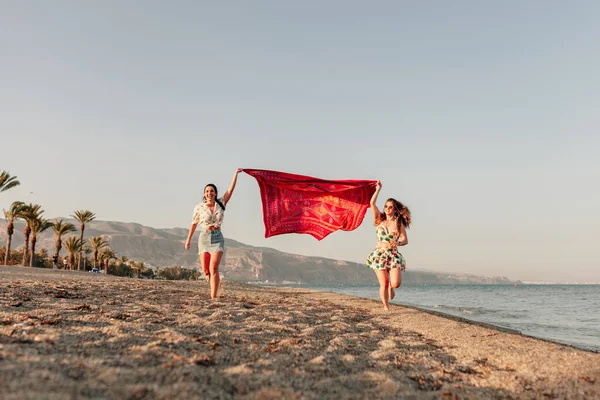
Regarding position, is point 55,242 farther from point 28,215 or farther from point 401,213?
point 401,213

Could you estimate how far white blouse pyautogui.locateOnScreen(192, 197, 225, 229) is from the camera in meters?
8.45

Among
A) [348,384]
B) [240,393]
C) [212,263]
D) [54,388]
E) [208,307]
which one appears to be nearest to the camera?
[54,388]

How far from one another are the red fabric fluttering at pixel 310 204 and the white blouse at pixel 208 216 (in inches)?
81.3

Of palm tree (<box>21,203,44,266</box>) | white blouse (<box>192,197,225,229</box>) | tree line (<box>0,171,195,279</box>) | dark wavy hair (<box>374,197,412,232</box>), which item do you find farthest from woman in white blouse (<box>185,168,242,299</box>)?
palm tree (<box>21,203,44,266</box>)

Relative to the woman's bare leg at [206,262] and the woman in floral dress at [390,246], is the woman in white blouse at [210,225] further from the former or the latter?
the woman in floral dress at [390,246]

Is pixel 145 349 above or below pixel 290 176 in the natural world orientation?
below

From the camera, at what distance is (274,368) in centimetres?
340

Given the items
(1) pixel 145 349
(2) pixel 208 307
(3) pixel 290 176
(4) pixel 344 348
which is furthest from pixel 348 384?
(3) pixel 290 176

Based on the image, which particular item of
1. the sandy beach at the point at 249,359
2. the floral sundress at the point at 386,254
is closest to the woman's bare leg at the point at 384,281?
the floral sundress at the point at 386,254

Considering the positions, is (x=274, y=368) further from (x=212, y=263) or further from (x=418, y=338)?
(x=212, y=263)

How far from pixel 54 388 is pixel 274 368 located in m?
1.63

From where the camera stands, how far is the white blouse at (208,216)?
8445 millimetres

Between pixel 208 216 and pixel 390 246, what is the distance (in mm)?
3926

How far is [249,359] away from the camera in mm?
3609
